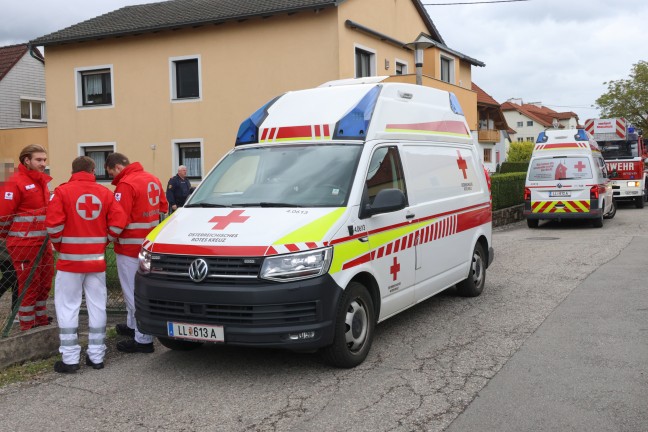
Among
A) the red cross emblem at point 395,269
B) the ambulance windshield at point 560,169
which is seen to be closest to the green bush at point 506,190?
the ambulance windshield at point 560,169

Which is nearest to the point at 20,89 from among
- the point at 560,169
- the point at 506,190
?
the point at 506,190

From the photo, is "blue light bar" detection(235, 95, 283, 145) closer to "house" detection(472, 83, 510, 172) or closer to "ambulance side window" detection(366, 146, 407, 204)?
"ambulance side window" detection(366, 146, 407, 204)

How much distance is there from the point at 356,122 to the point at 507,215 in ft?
46.3

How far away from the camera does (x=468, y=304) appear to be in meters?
8.07

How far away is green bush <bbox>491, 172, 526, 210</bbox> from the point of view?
1883cm

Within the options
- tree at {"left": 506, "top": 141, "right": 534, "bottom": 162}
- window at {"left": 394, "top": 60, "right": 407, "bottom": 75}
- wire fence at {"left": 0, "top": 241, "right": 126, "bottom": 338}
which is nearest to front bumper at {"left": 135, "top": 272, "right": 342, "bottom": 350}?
wire fence at {"left": 0, "top": 241, "right": 126, "bottom": 338}

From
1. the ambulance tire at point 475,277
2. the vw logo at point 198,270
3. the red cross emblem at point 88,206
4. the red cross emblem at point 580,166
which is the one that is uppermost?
the red cross emblem at point 580,166

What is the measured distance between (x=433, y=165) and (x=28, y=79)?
3465cm

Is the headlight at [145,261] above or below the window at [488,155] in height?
below

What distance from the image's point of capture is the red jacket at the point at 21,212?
6.36 metres

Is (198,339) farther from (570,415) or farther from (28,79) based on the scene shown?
(28,79)

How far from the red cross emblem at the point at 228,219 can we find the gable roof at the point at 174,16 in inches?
579

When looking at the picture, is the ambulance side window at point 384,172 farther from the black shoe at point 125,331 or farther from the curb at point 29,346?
the curb at point 29,346

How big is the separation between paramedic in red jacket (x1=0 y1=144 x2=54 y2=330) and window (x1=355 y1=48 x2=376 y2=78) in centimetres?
1552
